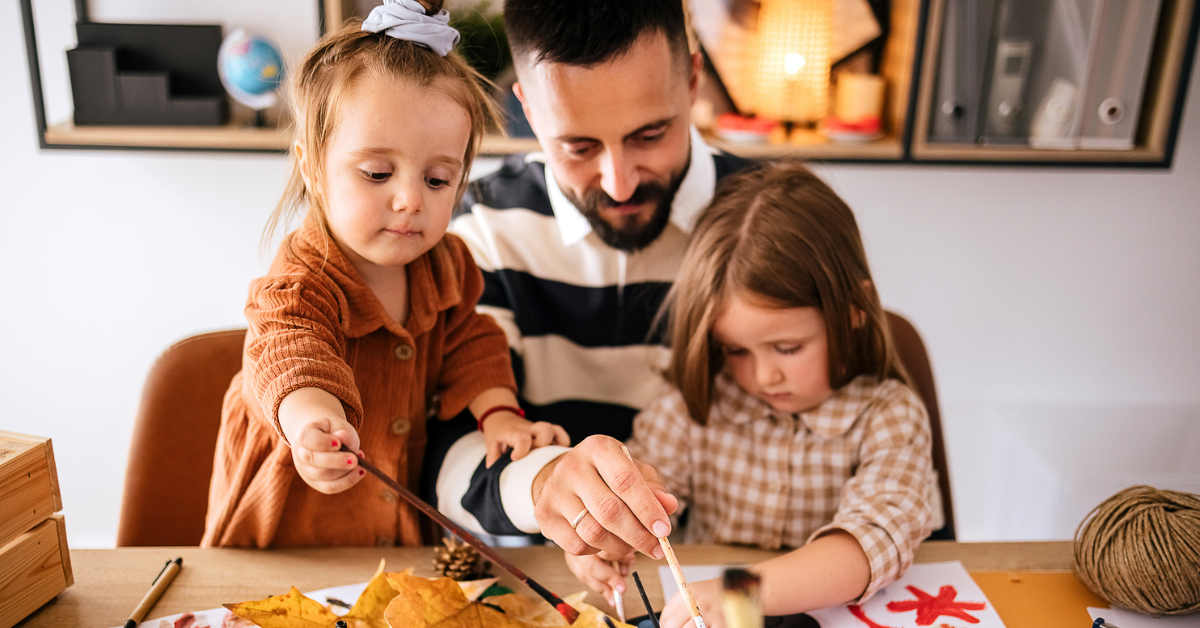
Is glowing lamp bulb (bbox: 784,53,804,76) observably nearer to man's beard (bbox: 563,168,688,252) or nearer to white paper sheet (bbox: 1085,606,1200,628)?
man's beard (bbox: 563,168,688,252)

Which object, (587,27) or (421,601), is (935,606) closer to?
(421,601)

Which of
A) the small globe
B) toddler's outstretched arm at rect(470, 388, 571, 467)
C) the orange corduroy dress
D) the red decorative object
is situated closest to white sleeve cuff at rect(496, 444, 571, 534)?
toddler's outstretched arm at rect(470, 388, 571, 467)

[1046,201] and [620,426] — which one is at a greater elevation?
[1046,201]

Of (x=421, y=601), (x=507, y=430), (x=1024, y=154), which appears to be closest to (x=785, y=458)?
(x=507, y=430)

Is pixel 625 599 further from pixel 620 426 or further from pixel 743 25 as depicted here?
pixel 743 25

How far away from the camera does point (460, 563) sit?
817 mm

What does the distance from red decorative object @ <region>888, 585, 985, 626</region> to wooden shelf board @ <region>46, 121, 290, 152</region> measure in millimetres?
1471

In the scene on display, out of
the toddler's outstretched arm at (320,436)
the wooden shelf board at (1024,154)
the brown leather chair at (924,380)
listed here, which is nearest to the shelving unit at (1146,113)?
the wooden shelf board at (1024,154)

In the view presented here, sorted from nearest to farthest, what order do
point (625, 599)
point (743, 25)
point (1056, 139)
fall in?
point (625, 599) < point (1056, 139) < point (743, 25)

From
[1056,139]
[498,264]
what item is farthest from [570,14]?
[1056,139]

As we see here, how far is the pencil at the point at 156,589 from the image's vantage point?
0.75 m

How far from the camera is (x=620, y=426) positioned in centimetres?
124

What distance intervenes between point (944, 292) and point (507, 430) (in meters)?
1.56

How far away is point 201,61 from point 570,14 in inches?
45.5
